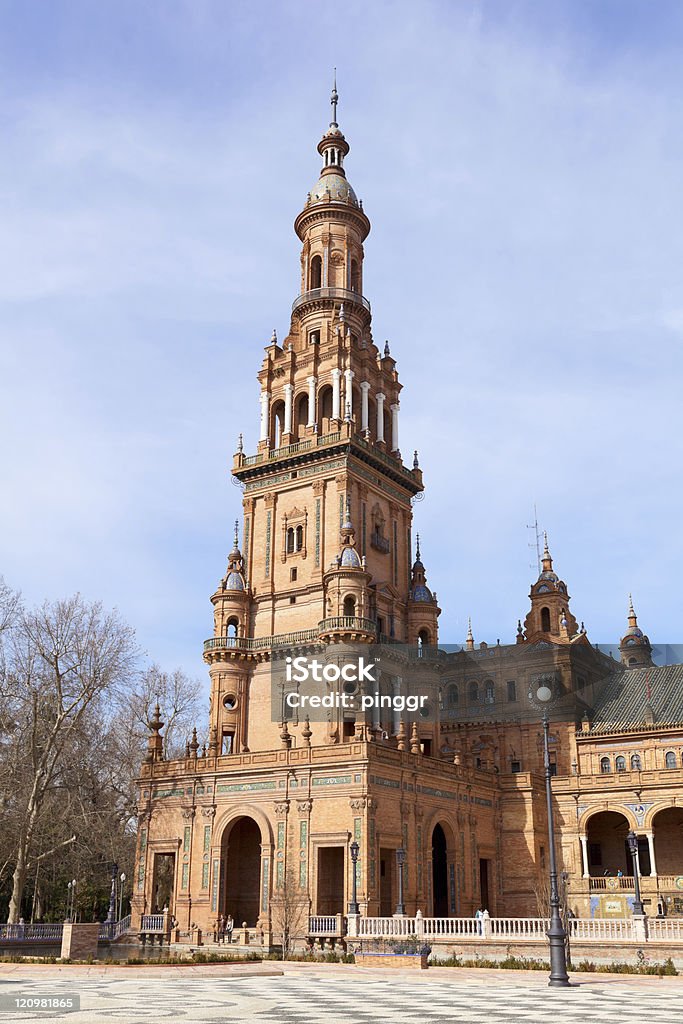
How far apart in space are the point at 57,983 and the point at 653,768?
1713 inches

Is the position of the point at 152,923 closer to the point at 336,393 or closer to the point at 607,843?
the point at 607,843

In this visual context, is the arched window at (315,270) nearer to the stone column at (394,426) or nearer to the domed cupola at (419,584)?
the stone column at (394,426)

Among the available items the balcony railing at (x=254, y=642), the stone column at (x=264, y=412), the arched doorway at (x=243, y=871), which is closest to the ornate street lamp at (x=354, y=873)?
the arched doorway at (x=243, y=871)

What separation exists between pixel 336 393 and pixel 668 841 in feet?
112

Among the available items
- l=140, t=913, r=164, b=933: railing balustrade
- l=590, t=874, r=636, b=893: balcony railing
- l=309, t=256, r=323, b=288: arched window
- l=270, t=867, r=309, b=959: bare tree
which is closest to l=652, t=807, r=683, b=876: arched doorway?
l=590, t=874, r=636, b=893: balcony railing

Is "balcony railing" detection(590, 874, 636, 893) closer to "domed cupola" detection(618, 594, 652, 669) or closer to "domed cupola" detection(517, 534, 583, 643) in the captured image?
"domed cupola" detection(517, 534, 583, 643)

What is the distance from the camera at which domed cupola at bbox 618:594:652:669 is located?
3344 inches

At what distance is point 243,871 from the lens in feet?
176

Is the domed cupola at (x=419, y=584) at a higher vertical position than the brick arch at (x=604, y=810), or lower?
higher

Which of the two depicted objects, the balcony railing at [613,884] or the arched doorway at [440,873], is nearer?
the arched doorway at [440,873]

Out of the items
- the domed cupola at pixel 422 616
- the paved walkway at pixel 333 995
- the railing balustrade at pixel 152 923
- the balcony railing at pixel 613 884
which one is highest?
the domed cupola at pixel 422 616

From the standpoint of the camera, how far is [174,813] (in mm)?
52875

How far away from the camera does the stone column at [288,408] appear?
6512 cm

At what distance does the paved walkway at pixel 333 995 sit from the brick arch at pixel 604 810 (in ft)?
92.3
